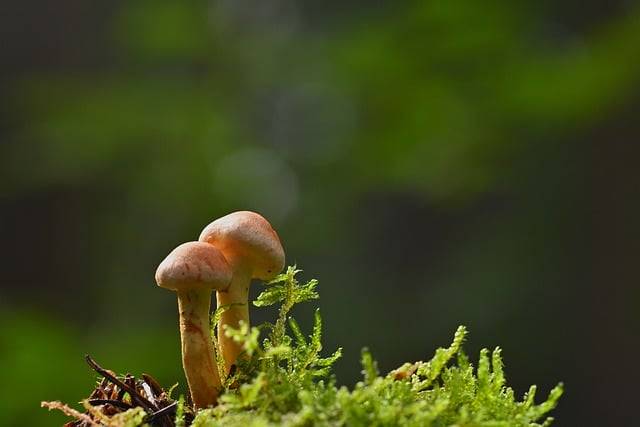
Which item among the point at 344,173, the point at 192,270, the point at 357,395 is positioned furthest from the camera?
the point at 344,173

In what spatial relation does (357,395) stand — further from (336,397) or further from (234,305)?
(234,305)

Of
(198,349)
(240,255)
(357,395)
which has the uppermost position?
(240,255)

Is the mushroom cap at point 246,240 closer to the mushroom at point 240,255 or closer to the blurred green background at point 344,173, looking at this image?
the mushroom at point 240,255

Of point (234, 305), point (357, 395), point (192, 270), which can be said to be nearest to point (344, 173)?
point (234, 305)

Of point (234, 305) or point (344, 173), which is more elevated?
point (344, 173)

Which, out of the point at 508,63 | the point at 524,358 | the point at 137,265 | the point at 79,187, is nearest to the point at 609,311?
the point at 524,358

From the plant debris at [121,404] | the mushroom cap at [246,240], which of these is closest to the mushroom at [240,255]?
the mushroom cap at [246,240]

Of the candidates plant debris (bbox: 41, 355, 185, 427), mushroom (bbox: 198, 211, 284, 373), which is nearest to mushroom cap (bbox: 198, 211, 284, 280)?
mushroom (bbox: 198, 211, 284, 373)
